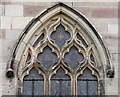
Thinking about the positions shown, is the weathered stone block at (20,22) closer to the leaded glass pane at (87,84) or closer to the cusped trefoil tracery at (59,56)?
the cusped trefoil tracery at (59,56)

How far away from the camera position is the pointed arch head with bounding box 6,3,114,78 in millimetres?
8617

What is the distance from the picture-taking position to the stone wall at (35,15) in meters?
8.69

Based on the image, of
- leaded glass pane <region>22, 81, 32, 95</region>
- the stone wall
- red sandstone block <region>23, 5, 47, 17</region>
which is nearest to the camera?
leaded glass pane <region>22, 81, 32, 95</region>

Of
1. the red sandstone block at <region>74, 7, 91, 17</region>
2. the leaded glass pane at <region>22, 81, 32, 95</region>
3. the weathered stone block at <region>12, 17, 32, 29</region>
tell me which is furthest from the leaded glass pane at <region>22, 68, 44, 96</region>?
the red sandstone block at <region>74, 7, 91, 17</region>

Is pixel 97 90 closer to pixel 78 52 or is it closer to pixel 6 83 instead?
pixel 78 52

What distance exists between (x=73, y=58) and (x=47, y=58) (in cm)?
36

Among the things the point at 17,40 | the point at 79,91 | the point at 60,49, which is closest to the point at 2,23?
the point at 17,40

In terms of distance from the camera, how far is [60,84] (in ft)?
28.4

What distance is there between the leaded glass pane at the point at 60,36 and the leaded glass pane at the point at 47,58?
Result: 16cm

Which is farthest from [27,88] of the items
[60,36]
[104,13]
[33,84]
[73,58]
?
[104,13]

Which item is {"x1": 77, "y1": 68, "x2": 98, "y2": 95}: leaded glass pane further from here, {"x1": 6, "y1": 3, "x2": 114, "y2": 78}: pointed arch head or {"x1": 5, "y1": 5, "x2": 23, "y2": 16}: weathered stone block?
{"x1": 5, "y1": 5, "x2": 23, "y2": 16}: weathered stone block

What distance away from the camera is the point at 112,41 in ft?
28.6

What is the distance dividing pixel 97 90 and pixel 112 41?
70 cm

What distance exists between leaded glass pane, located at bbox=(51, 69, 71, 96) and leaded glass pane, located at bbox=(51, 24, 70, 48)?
415 mm
